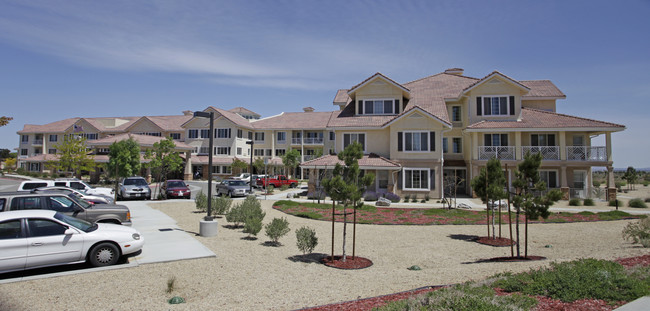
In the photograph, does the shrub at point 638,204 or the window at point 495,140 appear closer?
the shrub at point 638,204

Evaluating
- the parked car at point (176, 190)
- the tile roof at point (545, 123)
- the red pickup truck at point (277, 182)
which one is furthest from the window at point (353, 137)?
the parked car at point (176, 190)

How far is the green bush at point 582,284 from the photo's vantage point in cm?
543

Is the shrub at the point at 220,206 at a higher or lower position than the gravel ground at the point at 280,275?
higher

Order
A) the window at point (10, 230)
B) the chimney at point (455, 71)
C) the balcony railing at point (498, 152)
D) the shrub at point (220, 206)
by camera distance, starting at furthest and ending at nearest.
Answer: the chimney at point (455, 71), the balcony railing at point (498, 152), the shrub at point (220, 206), the window at point (10, 230)

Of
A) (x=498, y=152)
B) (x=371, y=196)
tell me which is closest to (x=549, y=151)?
(x=498, y=152)

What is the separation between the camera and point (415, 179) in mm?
27094

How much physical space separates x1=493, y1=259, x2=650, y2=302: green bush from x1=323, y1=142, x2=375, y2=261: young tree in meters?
4.12

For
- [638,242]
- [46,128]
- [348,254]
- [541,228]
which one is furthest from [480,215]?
[46,128]

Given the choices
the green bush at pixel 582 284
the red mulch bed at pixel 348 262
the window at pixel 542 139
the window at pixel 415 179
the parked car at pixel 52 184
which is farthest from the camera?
the window at pixel 542 139

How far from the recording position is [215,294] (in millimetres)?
6793

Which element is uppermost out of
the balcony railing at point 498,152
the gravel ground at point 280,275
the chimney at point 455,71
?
the chimney at point 455,71

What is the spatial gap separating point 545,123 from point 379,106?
1276cm

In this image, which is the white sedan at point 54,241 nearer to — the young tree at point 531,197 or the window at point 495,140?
the young tree at point 531,197

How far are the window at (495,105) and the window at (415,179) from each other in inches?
289
